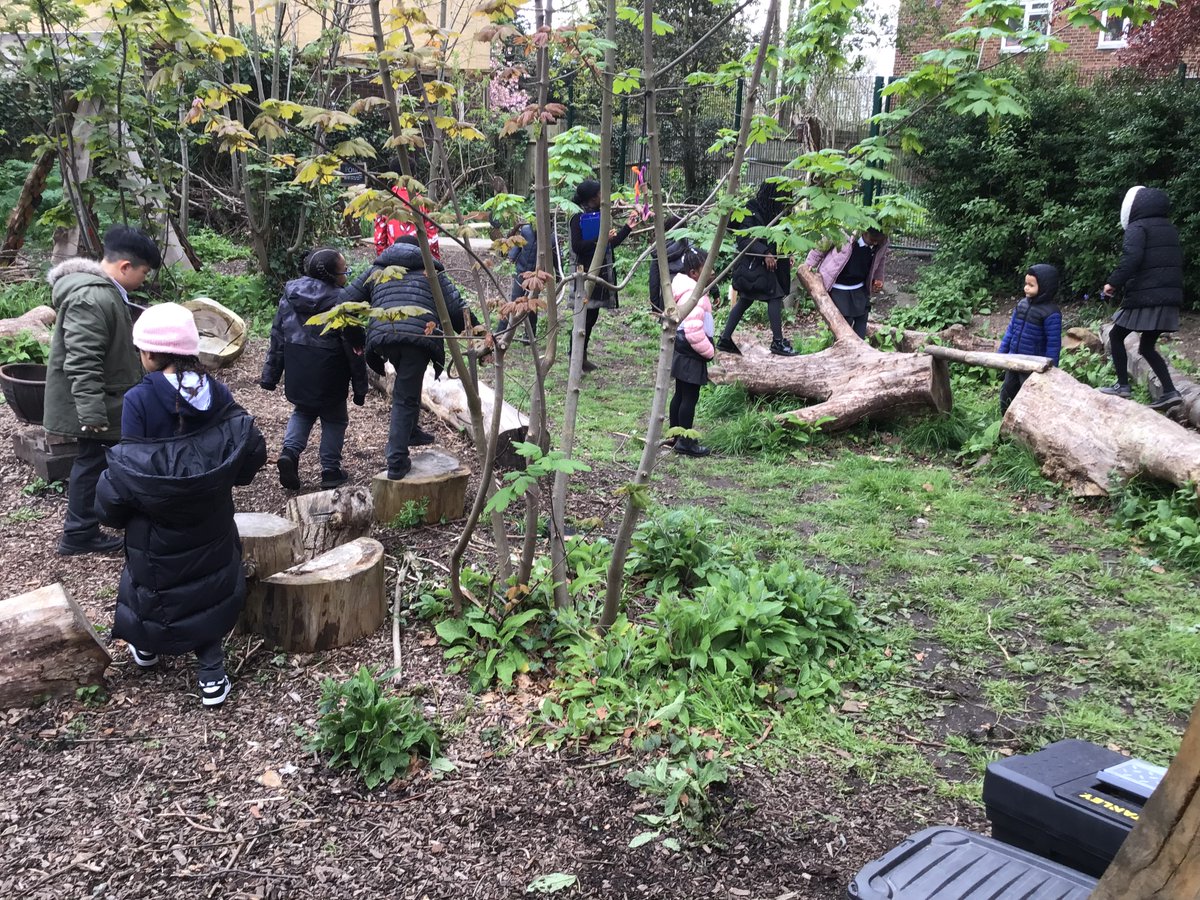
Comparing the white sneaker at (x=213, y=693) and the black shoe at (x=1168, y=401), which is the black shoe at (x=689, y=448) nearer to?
the black shoe at (x=1168, y=401)

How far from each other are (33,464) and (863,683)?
508 cm

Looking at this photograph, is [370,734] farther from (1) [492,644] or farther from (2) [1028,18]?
(2) [1028,18]

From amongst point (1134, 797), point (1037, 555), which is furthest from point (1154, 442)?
point (1134, 797)

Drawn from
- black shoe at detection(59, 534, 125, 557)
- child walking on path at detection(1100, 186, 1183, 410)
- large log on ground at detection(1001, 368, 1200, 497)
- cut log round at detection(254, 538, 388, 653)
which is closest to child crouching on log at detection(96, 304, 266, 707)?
cut log round at detection(254, 538, 388, 653)

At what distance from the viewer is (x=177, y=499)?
3.19 metres

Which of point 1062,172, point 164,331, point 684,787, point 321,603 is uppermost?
point 1062,172

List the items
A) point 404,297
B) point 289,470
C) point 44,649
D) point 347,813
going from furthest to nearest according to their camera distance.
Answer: point 289,470 → point 404,297 → point 44,649 → point 347,813

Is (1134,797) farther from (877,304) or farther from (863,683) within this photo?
(877,304)

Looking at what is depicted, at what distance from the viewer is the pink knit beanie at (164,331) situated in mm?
3279

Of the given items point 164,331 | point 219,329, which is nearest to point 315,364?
point 164,331

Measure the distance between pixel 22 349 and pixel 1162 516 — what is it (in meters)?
8.22

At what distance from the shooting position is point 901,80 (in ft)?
10.9

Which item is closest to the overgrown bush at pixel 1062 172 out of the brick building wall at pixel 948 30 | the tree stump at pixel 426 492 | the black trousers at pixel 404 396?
the brick building wall at pixel 948 30

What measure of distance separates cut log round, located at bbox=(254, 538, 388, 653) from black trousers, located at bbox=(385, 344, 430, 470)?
3.98 ft
